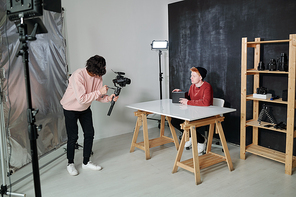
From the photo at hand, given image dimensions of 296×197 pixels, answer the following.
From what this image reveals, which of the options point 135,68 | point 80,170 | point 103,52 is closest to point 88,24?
point 103,52

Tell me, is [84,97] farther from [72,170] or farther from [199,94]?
[199,94]

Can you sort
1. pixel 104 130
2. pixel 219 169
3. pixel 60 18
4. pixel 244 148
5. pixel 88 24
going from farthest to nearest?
pixel 104 130 < pixel 88 24 < pixel 60 18 < pixel 244 148 < pixel 219 169

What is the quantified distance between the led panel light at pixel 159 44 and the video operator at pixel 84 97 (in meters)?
1.78

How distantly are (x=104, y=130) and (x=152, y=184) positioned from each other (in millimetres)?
1968

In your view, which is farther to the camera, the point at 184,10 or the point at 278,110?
the point at 184,10

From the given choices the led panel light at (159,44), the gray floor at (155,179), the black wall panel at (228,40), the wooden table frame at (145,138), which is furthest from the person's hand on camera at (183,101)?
the led panel light at (159,44)

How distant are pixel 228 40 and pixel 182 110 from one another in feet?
4.94

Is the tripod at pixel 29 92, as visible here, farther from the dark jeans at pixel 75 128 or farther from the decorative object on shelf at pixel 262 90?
the decorative object on shelf at pixel 262 90

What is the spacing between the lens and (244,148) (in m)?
3.48

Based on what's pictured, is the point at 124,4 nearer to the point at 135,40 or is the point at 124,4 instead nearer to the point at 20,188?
the point at 135,40

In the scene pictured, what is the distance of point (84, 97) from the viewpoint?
2947mm

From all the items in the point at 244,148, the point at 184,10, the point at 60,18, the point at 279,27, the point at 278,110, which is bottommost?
the point at 244,148

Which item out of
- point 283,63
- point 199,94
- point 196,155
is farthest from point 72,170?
point 283,63

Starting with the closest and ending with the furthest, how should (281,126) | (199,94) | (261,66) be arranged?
(281,126) → (261,66) → (199,94)
